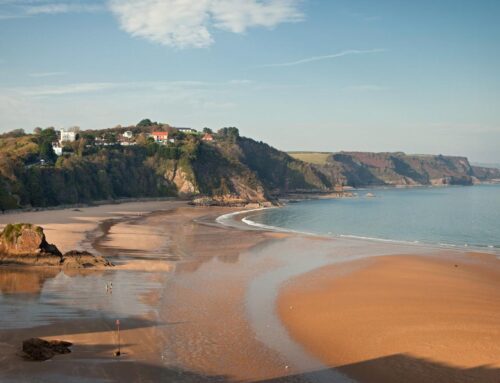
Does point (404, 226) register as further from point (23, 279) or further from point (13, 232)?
point (23, 279)

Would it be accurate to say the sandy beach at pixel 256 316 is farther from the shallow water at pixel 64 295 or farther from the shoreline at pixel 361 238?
the shoreline at pixel 361 238

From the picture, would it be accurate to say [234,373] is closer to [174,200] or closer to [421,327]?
[421,327]

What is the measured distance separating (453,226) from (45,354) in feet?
183

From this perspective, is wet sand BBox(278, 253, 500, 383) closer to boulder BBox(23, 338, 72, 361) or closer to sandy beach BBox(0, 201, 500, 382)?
sandy beach BBox(0, 201, 500, 382)

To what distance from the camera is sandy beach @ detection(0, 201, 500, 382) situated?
1462cm

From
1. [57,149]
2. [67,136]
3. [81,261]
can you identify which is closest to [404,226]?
[81,261]

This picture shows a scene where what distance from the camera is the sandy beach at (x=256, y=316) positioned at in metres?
14.6

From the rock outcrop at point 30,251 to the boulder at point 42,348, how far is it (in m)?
13.6

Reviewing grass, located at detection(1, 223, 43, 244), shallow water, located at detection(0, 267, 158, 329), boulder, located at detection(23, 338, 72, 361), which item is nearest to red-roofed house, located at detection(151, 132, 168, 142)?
grass, located at detection(1, 223, 43, 244)

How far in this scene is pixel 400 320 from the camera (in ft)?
65.6

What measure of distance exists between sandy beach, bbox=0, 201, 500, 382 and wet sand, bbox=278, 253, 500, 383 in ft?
0.22

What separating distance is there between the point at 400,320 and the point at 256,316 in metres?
5.91

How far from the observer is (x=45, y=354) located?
1465 centimetres

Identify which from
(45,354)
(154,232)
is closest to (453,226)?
(154,232)
